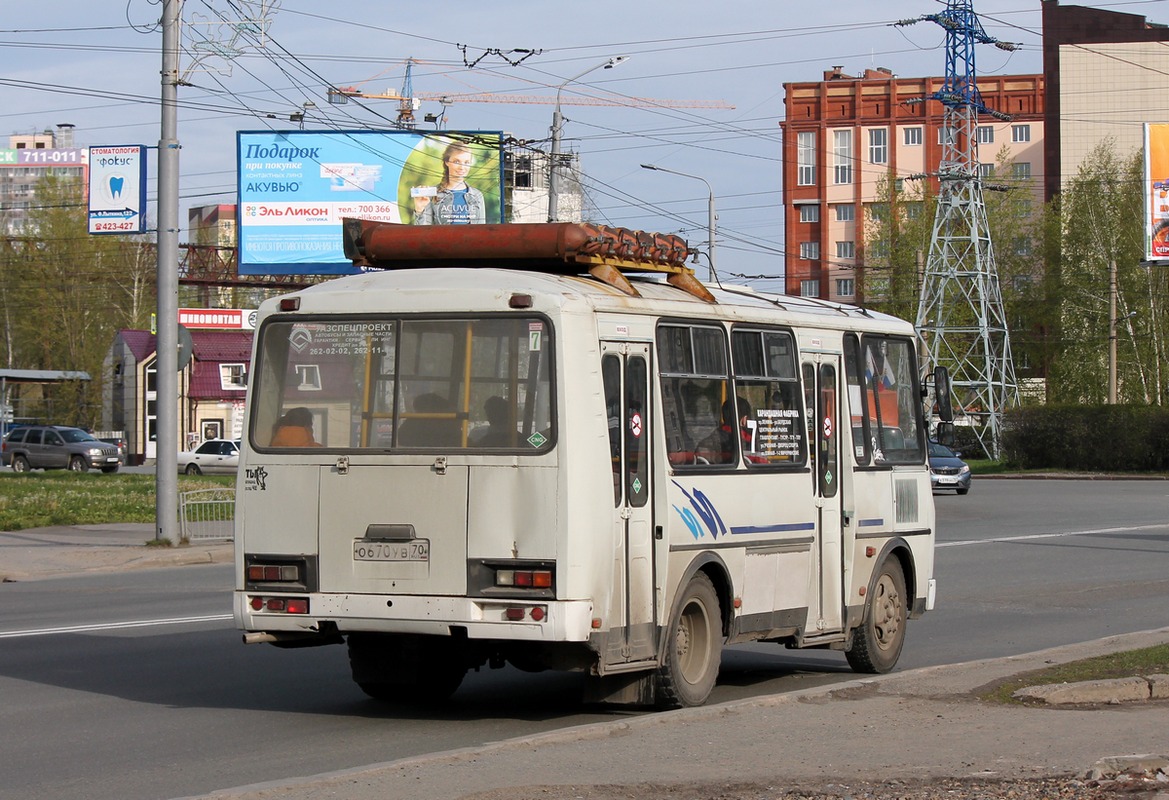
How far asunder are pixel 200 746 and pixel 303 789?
78.0 inches

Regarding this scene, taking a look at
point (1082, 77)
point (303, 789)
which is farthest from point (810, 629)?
point (1082, 77)

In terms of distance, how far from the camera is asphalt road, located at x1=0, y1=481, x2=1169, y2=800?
836cm

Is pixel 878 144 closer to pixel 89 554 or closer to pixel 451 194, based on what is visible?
pixel 451 194

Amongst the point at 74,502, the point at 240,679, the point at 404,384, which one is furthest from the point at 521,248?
the point at 74,502

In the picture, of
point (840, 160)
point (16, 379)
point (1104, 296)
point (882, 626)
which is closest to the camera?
point (882, 626)

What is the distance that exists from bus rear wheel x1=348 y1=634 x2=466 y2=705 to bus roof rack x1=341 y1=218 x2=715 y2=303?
7.93ft

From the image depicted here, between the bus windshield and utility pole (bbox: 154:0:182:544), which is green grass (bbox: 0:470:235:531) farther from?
the bus windshield

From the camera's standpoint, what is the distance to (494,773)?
24.2 feet

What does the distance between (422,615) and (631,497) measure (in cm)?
138

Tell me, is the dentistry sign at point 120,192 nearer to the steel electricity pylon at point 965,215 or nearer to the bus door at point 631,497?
the bus door at point 631,497

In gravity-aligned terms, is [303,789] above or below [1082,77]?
below

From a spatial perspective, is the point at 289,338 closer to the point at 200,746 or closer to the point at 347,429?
the point at 347,429

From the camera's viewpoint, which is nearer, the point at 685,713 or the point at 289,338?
the point at 685,713

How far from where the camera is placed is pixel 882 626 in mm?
12148
